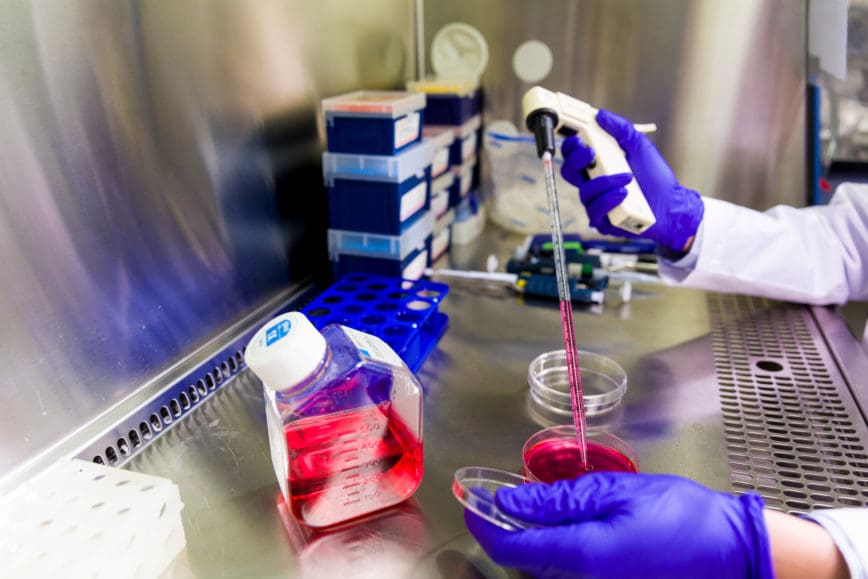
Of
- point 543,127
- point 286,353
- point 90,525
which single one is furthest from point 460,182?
point 90,525

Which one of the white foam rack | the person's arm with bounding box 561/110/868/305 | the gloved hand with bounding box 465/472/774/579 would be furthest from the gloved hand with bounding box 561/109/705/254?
the white foam rack

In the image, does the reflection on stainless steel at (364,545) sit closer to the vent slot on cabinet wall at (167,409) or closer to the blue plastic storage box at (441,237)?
the vent slot on cabinet wall at (167,409)

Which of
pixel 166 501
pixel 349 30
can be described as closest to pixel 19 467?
pixel 166 501

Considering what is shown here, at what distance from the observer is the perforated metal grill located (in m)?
0.80

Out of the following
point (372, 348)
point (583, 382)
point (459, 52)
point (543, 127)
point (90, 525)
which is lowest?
point (583, 382)

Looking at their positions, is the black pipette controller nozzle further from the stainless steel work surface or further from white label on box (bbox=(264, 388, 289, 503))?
white label on box (bbox=(264, 388, 289, 503))

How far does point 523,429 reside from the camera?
934 mm

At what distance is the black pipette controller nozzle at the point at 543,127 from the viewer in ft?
3.42

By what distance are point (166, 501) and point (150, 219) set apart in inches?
17.4

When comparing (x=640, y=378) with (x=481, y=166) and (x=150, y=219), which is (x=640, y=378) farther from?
(x=481, y=166)

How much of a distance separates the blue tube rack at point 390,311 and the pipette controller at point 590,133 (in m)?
0.36

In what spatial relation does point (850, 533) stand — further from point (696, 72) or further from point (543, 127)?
point (696, 72)

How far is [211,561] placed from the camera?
2.28 feet

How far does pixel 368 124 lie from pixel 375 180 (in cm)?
11
